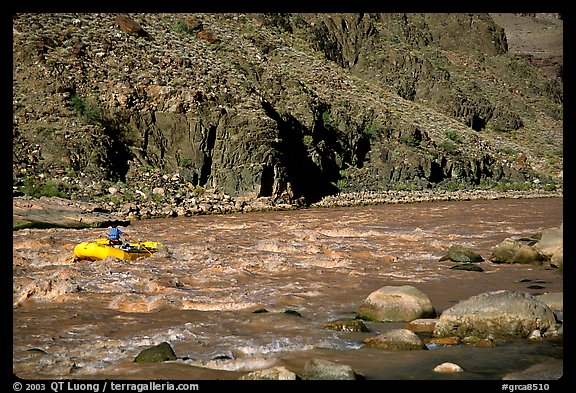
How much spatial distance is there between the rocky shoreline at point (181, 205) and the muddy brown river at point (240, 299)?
2753 mm

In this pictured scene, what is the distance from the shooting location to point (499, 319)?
6.68 metres

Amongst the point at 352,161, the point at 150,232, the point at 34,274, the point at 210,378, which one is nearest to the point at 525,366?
the point at 210,378

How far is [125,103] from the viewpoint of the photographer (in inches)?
1323

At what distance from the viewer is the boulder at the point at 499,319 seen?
659cm

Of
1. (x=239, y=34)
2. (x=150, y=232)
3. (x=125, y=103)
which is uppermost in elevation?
(x=239, y=34)

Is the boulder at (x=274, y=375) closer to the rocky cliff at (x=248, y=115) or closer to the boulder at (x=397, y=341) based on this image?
the boulder at (x=397, y=341)

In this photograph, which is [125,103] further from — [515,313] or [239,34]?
[515,313]

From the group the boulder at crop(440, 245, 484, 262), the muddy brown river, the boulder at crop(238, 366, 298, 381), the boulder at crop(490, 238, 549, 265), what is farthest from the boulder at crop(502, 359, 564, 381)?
the boulder at crop(440, 245, 484, 262)

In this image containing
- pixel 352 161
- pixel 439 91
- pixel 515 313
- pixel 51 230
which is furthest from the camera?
pixel 439 91

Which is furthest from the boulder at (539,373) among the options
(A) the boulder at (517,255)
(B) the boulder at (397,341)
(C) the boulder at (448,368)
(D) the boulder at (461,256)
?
(D) the boulder at (461,256)

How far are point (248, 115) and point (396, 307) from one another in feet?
93.2

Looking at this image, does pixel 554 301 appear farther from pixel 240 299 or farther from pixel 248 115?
pixel 248 115
